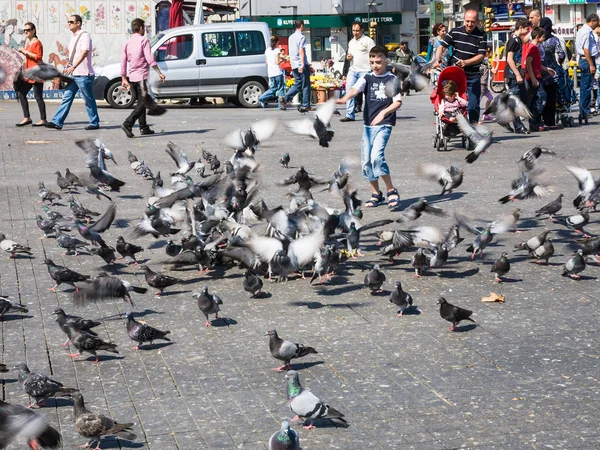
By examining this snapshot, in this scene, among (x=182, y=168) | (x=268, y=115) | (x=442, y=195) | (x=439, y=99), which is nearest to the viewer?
(x=442, y=195)

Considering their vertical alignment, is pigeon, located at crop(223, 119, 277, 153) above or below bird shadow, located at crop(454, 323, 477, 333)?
above

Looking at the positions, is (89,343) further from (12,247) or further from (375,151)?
(375,151)

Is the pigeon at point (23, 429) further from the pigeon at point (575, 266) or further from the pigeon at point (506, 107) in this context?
the pigeon at point (506, 107)

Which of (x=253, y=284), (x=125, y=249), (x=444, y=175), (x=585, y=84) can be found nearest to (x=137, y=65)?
(x=585, y=84)

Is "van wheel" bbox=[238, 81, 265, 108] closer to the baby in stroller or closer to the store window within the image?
the store window

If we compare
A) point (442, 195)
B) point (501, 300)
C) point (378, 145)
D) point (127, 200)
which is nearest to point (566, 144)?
point (442, 195)

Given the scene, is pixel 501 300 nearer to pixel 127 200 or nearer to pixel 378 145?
pixel 378 145

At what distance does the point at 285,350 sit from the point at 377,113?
216 inches

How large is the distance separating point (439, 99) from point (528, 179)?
5.48 metres

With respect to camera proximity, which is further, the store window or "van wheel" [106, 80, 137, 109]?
the store window

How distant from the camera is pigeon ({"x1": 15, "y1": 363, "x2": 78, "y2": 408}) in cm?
561

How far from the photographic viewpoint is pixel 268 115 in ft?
74.9

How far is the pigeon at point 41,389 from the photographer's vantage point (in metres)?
5.61

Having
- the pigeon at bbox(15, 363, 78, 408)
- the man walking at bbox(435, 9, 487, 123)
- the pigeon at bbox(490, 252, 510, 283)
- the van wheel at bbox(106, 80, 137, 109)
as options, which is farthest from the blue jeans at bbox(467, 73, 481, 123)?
the pigeon at bbox(15, 363, 78, 408)
